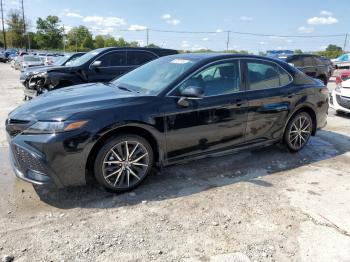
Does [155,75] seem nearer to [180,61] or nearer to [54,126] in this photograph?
[180,61]

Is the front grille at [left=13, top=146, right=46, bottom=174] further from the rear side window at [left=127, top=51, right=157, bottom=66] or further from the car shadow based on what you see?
the rear side window at [left=127, top=51, right=157, bottom=66]

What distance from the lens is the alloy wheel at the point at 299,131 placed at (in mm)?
5440

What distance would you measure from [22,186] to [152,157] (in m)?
1.63

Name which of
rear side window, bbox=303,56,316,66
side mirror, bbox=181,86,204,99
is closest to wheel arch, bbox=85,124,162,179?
side mirror, bbox=181,86,204,99

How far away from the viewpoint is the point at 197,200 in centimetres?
390

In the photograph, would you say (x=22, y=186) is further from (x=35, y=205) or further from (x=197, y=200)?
(x=197, y=200)

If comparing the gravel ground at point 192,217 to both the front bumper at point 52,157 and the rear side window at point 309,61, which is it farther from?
the rear side window at point 309,61

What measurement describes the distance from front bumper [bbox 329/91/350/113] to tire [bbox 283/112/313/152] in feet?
11.6

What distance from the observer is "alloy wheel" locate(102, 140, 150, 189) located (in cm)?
383

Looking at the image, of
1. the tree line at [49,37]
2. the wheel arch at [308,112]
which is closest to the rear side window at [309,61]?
the wheel arch at [308,112]

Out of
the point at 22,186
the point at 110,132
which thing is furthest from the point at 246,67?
the point at 22,186

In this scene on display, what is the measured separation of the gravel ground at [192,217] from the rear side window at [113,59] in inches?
181

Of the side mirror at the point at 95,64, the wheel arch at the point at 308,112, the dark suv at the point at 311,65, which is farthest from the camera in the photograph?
the dark suv at the point at 311,65

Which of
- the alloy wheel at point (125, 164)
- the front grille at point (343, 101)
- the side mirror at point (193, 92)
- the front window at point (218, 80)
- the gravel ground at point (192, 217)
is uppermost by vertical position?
the front window at point (218, 80)
